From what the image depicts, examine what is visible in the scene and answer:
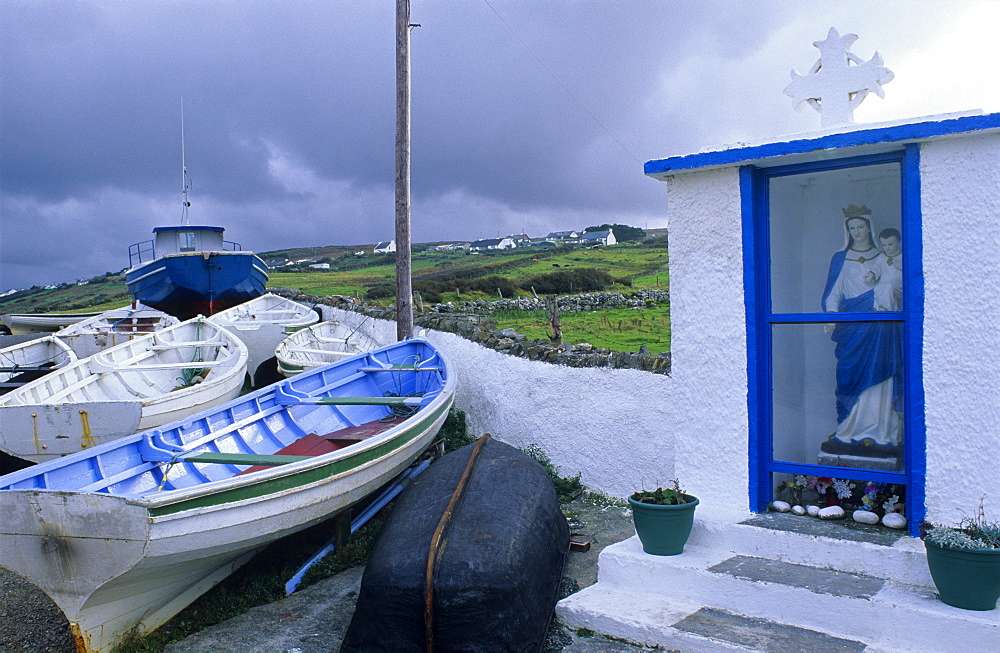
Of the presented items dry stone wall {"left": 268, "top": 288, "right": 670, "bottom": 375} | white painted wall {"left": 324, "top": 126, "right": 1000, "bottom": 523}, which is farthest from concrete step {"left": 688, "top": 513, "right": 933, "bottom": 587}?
dry stone wall {"left": 268, "top": 288, "right": 670, "bottom": 375}

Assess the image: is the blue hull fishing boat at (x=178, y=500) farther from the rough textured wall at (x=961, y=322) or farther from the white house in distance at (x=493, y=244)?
the white house in distance at (x=493, y=244)

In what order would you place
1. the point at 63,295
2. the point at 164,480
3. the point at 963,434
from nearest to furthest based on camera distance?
the point at 963,434 → the point at 164,480 → the point at 63,295

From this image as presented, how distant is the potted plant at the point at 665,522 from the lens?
15.6 feet

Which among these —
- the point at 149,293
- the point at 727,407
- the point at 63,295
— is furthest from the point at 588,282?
the point at 63,295

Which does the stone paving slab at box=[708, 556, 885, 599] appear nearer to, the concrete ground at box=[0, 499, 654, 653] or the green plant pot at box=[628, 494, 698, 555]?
the green plant pot at box=[628, 494, 698, 555]

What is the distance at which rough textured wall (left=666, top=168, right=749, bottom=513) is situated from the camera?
4.95 m

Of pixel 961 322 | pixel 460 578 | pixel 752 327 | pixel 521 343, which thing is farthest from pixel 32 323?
pixel 961 322

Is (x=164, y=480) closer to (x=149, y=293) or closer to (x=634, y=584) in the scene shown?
(x=634, y=584)

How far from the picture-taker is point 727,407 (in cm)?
501

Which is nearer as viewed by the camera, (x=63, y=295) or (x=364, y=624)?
(x=364, y=624)

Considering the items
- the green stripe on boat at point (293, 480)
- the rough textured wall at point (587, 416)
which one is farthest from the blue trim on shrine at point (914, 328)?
the green stripe on boat at point (293, 480)

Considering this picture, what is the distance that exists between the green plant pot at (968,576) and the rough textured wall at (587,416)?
3.35 metres

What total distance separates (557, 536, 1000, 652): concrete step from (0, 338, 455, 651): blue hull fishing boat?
2.32 meters

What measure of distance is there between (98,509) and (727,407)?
414 cm
